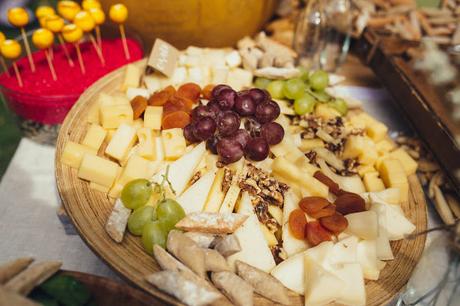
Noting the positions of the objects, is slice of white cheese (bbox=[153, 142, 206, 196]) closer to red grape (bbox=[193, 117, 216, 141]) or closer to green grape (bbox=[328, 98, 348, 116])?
red grape (bbox=[193, 117, 216, 141])

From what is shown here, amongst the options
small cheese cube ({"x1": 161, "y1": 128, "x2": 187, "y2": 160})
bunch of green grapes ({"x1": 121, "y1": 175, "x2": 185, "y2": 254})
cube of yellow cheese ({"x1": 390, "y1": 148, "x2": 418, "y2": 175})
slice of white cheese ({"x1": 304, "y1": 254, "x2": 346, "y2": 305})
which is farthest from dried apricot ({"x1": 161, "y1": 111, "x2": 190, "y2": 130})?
cube of yellow cheese ({"x1": 390, "y1": 148, "x2": 418, "y2": 175})

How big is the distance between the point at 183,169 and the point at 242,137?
19cm

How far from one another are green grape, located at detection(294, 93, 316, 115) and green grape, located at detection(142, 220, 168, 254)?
671 millimetres

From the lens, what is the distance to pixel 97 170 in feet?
3.34

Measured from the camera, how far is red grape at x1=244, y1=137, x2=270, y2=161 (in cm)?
106

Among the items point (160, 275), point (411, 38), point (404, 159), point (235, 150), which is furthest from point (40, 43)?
point (411, 38)

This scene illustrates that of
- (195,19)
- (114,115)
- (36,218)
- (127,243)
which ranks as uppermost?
(195,19)

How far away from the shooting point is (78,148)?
108 centimetres

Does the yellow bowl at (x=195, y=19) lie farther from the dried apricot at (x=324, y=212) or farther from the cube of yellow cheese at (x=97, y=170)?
the dried apricot at (x=324, y=212)

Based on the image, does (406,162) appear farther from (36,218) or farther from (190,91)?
(36,218)

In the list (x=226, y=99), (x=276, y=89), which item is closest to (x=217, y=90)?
(x=226, y=99)

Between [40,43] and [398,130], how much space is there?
1485 millimetres

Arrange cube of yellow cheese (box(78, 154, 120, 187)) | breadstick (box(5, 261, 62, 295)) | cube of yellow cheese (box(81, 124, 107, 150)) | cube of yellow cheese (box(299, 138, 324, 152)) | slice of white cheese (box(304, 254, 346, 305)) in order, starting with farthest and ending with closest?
cube of yellow cheese (box(299, 138, 324, 152)), cube of yellow cheese (box(81, 124, 107, 150)), cube of yellow cheese (box(78, 154, 120, 187)), slice of white cheese (box(304, 254, 346, 305)), breadstick (box(5, 261, 62, 295))

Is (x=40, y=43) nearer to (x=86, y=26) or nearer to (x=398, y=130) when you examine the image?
(x=86, y=26)
